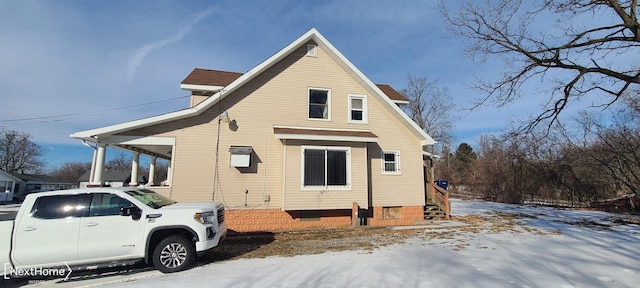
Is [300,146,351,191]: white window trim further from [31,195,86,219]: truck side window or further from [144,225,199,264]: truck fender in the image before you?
[31,195,86,219]: truck side window

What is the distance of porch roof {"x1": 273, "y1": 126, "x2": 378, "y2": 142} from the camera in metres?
11.1

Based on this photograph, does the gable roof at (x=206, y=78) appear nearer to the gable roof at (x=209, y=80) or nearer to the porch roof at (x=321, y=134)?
the gable roof at (x=209, y=80)

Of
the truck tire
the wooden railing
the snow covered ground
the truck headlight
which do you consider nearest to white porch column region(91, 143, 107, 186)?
the snow covered ground

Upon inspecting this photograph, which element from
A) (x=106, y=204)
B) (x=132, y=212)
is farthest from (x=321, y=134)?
(x=106, y=204)

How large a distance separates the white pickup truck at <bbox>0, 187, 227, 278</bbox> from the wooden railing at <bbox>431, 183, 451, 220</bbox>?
10.5 metres

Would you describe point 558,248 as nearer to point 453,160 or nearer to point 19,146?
point 453,160

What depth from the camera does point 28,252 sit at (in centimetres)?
554

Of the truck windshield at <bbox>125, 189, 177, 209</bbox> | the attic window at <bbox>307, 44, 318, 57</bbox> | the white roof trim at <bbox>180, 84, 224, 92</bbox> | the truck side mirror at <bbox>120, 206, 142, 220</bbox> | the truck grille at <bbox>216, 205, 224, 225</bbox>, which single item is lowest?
the truck grille at <bbox>216, 205, 224, 225</bbox>

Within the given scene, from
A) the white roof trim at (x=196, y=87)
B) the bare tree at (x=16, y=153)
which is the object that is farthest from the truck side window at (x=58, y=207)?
the bare tree at (x=16, y=153)

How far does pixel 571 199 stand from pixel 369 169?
19.4 metres

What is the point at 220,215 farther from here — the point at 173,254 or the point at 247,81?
the point at 247,81

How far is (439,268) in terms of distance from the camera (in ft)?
19.2

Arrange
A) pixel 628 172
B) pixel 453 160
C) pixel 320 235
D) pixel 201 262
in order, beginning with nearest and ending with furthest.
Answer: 1. pixel 201 262
2. pixel 320 235
3. pixel 628 172
4. pixel 453 160

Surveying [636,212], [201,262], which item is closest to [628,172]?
[636,212]
